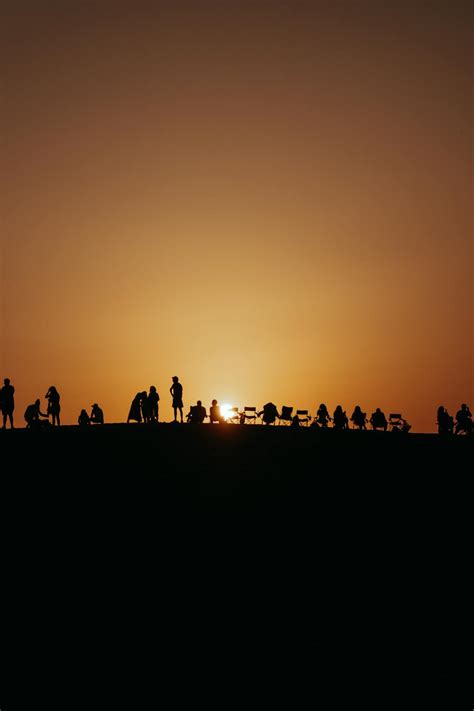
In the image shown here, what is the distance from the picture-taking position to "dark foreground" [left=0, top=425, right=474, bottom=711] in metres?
13.5

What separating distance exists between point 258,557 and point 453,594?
3941 millimetres

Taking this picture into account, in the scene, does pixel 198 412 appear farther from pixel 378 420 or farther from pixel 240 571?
pixel 240 571

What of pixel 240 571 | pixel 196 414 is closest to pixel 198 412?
pixel 196 414

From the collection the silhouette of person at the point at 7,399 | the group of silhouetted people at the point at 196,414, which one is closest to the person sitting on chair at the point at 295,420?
the group of silhouetted people at the point at 196,414

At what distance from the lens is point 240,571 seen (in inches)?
696

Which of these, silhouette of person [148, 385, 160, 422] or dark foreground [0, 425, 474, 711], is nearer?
dark foreground [0, 425, 474, 711]

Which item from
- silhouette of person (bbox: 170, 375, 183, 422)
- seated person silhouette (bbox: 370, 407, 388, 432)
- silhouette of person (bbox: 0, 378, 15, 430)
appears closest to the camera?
silhouette of person (bbox: 0, 378, 15, 430)

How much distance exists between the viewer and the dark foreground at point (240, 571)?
13461 mm

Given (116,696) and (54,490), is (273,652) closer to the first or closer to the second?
(116,696)

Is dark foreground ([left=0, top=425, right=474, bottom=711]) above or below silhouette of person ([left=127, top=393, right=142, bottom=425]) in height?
below

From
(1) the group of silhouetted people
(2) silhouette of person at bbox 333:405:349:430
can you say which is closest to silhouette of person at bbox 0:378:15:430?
(1) the group of silhouetted people

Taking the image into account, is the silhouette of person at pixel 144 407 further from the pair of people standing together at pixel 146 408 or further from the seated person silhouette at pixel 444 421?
the seated person silhouette at pixel 444 421

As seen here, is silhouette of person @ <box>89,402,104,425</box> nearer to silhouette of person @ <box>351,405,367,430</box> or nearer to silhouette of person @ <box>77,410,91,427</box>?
silhouette of person @ <box>77,410,91,427</box>

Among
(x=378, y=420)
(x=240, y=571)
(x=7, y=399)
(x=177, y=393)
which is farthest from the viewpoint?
(x=378, y=420)
